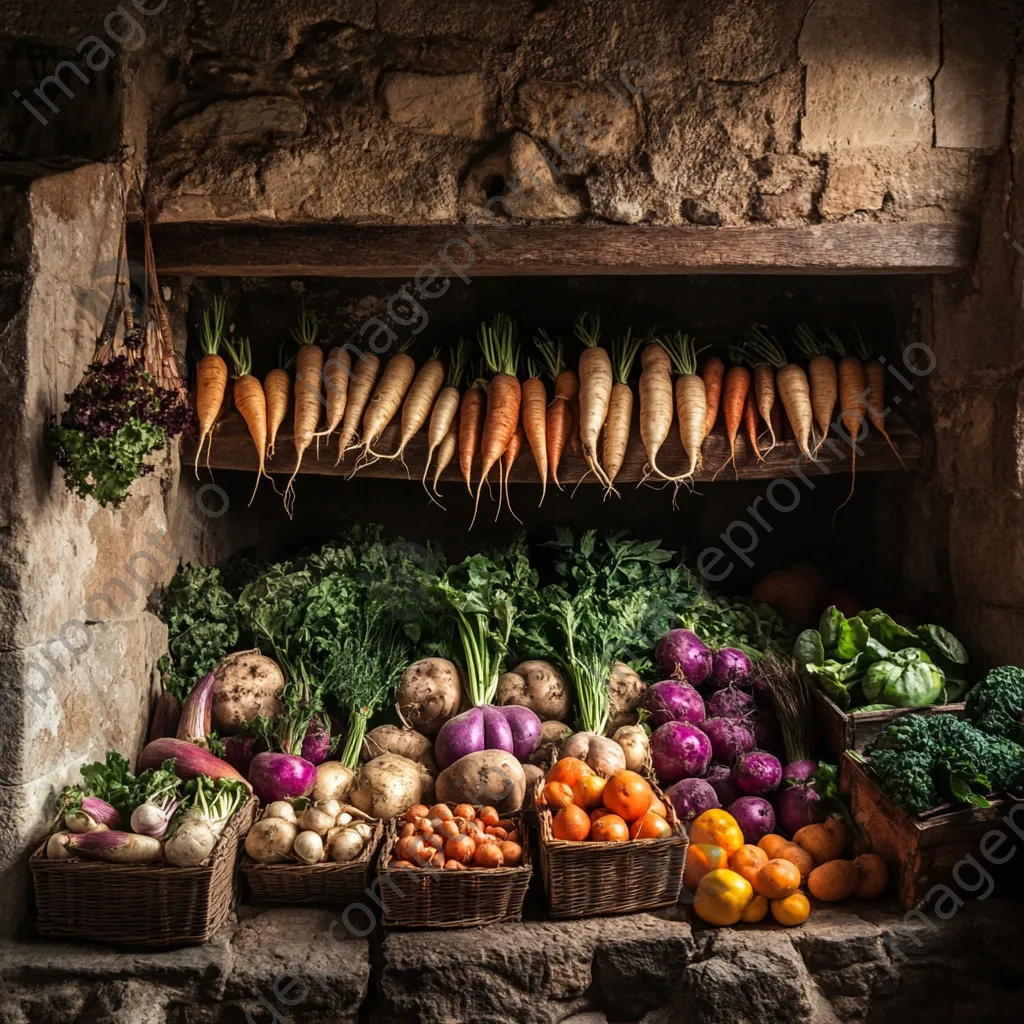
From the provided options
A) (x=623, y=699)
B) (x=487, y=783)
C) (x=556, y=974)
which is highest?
(x=623, y=699)

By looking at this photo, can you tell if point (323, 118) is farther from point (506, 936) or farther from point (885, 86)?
point (506, 936)

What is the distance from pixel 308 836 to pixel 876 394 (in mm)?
3102

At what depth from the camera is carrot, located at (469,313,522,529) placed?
426 centimetres

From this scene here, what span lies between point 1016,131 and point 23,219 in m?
3.68

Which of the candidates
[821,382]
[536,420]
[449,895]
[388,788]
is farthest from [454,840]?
[821,382]

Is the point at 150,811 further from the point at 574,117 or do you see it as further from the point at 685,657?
the point at 574,117

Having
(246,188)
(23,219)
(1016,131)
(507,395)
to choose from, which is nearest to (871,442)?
(1016,131)

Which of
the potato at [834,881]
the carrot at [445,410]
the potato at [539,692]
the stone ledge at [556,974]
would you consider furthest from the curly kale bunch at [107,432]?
the potato at [834,881]

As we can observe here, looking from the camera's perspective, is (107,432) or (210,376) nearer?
(107,432)

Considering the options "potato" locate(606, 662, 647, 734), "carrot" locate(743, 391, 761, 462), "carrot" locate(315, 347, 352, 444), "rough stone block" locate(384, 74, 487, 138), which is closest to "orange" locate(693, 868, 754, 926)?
"potato" locate(606, 662, 647, 734)

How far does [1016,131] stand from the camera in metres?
3.73

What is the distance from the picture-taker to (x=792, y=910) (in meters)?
3.14

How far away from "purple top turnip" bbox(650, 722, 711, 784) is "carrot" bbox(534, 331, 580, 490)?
3.92 feet

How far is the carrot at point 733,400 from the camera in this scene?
4309 mm
